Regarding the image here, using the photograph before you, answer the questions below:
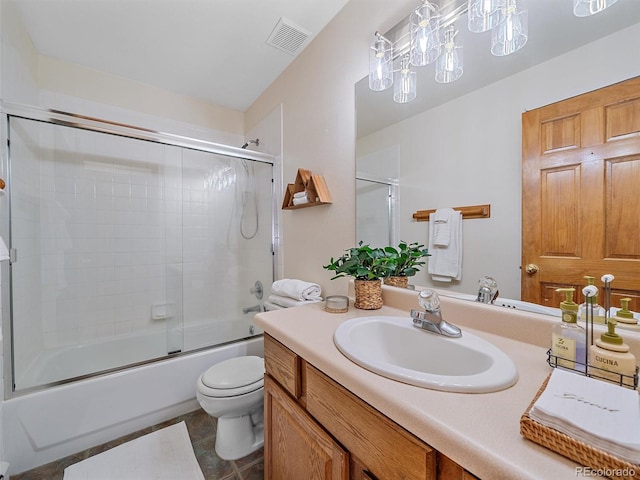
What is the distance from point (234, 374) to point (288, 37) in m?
2.04

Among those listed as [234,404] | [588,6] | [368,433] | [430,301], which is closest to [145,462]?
[234,404]

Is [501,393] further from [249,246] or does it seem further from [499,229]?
[249,246]

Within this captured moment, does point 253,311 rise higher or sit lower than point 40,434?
higher

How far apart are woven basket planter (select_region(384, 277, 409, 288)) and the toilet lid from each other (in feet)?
2.71

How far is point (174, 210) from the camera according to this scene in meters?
2.24

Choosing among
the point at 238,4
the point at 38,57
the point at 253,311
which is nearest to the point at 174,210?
the point at 253,311

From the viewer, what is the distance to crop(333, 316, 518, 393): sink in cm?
55

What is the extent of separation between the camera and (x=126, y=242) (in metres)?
2.08

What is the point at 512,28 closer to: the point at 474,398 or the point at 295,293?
the point at 474,398

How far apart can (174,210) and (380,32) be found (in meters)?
1.98

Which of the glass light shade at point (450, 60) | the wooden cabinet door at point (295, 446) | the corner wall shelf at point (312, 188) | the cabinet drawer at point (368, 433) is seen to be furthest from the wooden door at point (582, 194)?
the corner wall shelf at point (312, 188)

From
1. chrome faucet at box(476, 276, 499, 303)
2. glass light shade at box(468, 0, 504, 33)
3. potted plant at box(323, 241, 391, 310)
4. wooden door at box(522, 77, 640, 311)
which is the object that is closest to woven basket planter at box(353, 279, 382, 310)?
potted plant at box(323, 241, 391, 310)

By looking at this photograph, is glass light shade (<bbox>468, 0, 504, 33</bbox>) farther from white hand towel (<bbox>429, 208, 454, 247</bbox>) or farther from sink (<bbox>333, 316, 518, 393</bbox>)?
sink (<bbox>333, 316, 518, 393</bbox>)

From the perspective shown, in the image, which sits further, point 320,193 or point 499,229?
point 320,193
